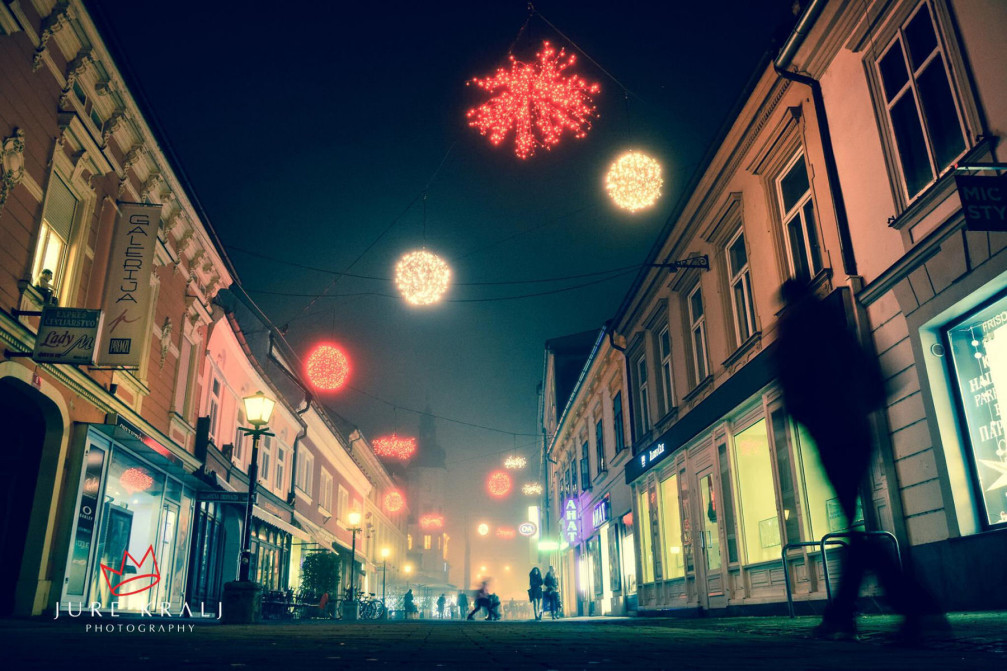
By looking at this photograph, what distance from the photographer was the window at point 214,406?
19.1 metres

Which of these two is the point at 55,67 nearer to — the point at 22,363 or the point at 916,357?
the point at 22,363

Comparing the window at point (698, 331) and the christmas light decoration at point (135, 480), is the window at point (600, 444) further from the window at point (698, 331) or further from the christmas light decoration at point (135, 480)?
the christmas light decoration at point (135, 480)

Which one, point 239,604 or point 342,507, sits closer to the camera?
point 239,604

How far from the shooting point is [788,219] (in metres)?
11.5

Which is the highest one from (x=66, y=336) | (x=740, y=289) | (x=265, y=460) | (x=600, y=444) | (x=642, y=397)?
(x=740, y=289)

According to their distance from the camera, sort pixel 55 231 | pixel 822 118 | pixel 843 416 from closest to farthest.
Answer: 1. pixel 843 416
2. pixel 822 118
3. pixel 55 231

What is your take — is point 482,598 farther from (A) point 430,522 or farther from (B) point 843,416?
(A) point 430,522

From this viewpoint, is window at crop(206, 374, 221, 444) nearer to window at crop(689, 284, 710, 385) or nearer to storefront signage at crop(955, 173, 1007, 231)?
window at crop(689, 284, 710, 385)

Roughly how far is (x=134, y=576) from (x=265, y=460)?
963 cm

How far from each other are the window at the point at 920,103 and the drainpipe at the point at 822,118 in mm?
1235

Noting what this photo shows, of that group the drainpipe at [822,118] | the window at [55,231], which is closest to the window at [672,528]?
the drainpipe at [822,118]

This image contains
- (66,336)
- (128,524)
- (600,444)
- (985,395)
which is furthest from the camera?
(600,444)

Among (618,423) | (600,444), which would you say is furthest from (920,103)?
(600,444)

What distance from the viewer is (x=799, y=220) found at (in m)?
11.4
